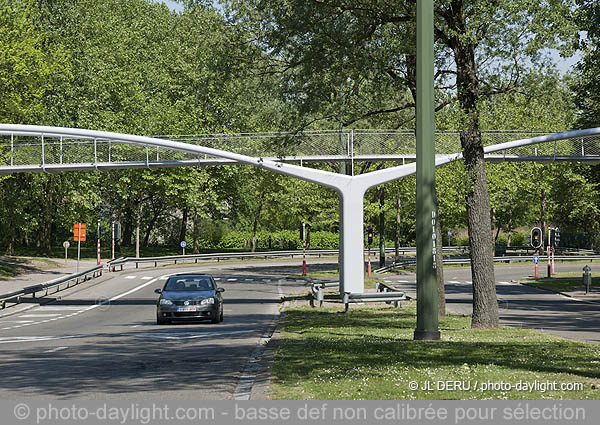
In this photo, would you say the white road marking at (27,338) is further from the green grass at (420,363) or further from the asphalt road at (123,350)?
the green grass at (420,363)

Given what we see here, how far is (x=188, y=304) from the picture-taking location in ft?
81.3

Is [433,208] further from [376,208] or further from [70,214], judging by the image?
[70,214]

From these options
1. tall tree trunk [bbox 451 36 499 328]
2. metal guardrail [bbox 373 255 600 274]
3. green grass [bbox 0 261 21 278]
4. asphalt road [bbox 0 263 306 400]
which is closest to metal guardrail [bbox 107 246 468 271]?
metal guardrail [bbox 373 255 600 274]

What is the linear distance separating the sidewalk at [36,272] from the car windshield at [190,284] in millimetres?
17195

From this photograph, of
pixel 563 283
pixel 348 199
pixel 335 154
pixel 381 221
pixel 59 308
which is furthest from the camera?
pixel 381 221

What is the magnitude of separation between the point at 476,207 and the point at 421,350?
7.75 metres

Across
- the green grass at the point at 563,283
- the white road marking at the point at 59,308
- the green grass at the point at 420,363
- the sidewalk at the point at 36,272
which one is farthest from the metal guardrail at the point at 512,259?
the green grass at the point at 420,363

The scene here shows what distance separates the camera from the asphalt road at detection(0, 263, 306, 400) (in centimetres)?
1166

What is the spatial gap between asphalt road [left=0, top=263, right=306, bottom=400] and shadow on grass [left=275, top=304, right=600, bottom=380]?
1.02m

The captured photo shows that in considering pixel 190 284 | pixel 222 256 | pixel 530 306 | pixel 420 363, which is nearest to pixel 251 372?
pixel 420 363

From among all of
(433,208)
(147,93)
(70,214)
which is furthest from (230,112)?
(433,208)

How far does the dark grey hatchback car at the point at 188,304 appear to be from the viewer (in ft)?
81.3

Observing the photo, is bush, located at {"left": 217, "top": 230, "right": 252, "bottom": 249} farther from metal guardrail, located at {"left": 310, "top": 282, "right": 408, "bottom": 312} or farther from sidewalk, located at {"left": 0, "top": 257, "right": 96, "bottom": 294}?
metal guardrail, located at {"left": 310, "top": 282, "right": 408, "bottom": 312}

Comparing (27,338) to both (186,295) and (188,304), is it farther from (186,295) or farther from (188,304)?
(186,295)
